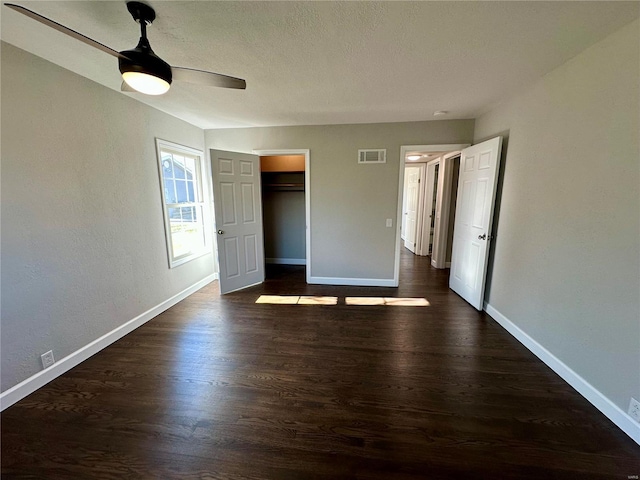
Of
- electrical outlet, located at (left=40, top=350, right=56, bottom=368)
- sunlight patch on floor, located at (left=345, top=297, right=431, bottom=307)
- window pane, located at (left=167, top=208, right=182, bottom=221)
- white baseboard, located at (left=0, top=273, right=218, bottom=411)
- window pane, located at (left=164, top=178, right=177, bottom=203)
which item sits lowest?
sunlight patch on floor, located at (left=345, top=297, right=431, bottom=307)

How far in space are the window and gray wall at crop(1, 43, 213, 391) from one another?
0.88 ft

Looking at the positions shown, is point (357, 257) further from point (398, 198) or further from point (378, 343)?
point (378, 343)

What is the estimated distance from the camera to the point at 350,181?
382 centimetres

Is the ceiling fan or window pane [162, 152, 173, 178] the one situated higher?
the ceiling fan

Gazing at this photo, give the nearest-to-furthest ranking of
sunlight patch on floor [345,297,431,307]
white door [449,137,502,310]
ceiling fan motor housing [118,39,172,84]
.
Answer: ceiling fan motor housing [118,39,172,84] → white door [449,137,502,310] → sunlight patch on floor [345,297,431,307]

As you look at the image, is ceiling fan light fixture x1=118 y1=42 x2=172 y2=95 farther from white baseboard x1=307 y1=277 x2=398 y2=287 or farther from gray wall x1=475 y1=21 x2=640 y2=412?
white baseboard x1=307 y1=277 x2=398 y2=287

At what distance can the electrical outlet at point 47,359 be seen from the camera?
6.39 ft

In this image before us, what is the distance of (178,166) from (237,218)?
1.09 meters

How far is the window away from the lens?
3.29 meters

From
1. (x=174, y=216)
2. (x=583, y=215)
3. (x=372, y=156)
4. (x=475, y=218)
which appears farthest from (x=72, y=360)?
(x=475, y=218)

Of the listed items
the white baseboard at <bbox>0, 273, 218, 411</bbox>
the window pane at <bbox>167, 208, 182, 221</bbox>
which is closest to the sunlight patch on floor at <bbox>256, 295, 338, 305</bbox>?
the white baseboard at <bbox>0, 273, 218, 411</bbox>

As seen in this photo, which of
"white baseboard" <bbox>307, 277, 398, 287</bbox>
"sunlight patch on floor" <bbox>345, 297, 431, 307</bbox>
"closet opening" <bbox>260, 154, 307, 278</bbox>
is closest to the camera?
"sunlight patch on floor" <bbox>345, 297, 431, 307</bbox>

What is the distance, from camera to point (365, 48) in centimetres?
179

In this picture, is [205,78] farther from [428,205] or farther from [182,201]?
[428,205]
